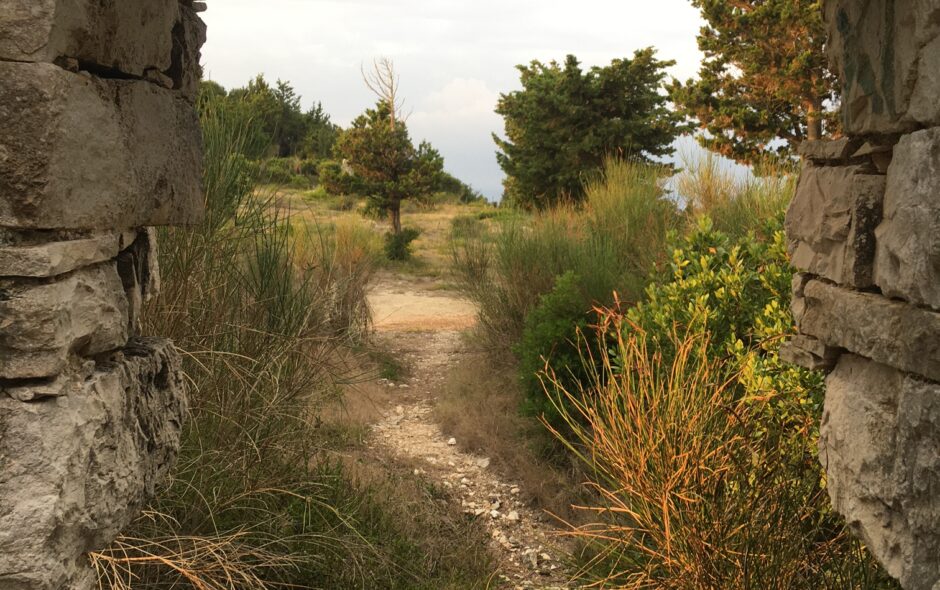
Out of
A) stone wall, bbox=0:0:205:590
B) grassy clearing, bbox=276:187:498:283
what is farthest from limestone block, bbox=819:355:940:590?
grassy clearing, bbox=276:187:498:283

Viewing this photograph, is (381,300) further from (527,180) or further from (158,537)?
(158,537)

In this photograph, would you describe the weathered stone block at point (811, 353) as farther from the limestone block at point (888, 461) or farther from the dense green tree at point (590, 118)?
the dense green tree at point (590, 118)

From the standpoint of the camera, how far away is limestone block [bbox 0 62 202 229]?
64.7 inches

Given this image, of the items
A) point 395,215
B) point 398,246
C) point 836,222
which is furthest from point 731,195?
point 395,215

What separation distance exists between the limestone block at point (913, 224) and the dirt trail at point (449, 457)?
6.07ft

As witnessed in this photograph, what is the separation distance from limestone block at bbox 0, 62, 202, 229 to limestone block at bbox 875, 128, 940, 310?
73.0 inches

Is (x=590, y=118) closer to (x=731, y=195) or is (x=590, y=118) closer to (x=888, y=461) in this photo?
(x=731, y=195)

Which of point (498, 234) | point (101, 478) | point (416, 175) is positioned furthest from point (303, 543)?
point (416, 175)

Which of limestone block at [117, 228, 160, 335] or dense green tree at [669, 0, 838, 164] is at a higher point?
dense green tree at [669, 0, 838, 164]

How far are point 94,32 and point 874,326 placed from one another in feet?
6.59

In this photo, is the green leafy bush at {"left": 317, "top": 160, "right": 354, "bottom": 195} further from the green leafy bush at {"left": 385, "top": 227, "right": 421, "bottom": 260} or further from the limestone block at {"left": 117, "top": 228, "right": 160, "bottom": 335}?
the limestone block at {"left": 117, "top": 228, "right": 160, "bottom": 335}

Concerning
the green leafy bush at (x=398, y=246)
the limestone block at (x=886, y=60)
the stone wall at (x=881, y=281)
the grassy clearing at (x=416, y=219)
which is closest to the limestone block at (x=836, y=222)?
the stone wall at (x=881, y=281)

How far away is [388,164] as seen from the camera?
1797 cm

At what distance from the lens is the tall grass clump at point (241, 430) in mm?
3389
